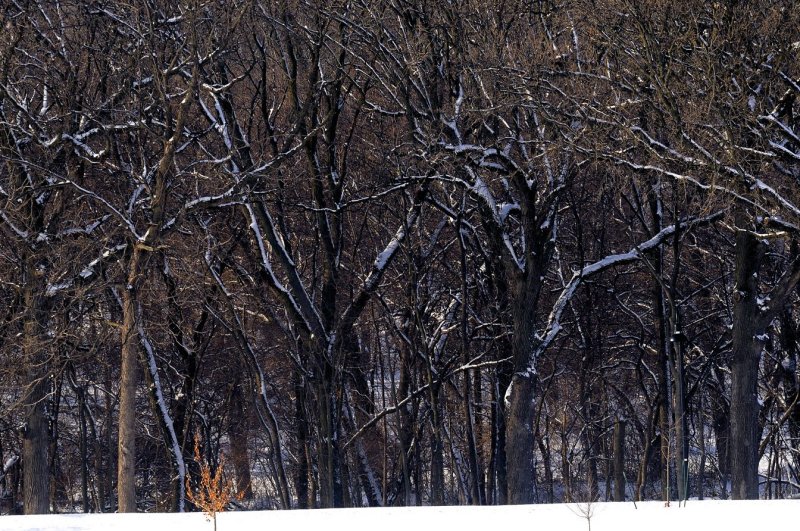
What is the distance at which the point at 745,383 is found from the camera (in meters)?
16.0

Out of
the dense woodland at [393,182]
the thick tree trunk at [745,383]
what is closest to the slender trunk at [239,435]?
the dense woodland at [393,182]

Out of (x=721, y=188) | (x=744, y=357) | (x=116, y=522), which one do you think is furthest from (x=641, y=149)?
(x=116, y=522)

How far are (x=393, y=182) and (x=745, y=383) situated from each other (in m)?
6.50

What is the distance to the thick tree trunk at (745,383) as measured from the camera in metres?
15.8

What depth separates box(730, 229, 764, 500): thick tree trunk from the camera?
1576cm

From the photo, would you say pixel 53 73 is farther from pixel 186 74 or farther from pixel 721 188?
pixel 721 188

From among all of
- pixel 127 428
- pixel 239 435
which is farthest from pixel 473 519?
pixel 239 435

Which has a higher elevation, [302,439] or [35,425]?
[35,425]

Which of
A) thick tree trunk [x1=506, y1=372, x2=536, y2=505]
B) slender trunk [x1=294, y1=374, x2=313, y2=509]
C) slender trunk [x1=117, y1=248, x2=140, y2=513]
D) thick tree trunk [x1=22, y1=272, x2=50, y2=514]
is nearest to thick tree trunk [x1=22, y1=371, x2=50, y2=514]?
thick tree trunk [x1=22, y1=272, x2=50, y2=514]

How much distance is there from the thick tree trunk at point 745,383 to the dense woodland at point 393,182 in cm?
4

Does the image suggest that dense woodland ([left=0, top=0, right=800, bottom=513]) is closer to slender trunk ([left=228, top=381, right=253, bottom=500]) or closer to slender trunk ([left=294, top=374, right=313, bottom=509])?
slender trunk ([left=294, top=374, right=313, bottom=509])

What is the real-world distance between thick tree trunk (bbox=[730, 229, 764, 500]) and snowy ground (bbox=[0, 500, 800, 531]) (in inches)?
245

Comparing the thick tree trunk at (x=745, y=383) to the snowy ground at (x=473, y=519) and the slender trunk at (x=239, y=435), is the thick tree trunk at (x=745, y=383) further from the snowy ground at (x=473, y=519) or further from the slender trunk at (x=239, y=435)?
the slender trunk at (x=239, y=435)

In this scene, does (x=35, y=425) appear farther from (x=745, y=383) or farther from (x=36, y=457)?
(x=745, y=383)
